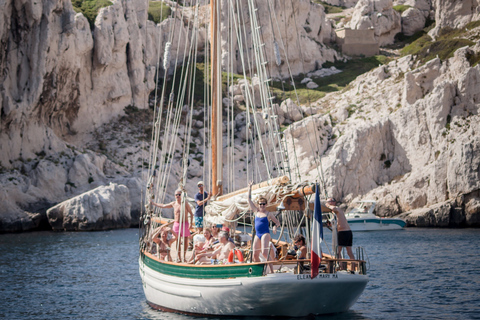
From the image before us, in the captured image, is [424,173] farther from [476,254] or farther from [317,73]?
[317,73]

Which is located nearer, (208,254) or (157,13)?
(208,254)

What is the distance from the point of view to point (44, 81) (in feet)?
182

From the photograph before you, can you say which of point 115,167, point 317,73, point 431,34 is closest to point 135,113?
point 115,167

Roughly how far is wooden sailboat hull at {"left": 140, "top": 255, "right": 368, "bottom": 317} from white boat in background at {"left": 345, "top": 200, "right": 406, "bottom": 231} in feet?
124

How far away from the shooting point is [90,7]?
2667 inches

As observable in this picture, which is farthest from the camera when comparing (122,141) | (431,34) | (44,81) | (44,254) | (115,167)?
(431,34)

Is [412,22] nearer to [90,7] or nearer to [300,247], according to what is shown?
[90,7]

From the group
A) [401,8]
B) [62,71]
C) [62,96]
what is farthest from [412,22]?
[62,96]

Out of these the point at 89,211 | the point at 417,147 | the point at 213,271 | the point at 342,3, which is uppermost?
the point at 342,3

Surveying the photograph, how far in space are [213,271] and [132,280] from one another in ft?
34.6

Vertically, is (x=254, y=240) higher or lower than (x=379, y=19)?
lower

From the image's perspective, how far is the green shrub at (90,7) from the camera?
6512 centimetres

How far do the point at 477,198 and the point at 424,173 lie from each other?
614cm

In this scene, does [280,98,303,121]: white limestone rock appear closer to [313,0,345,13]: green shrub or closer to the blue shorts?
the blue shorts
